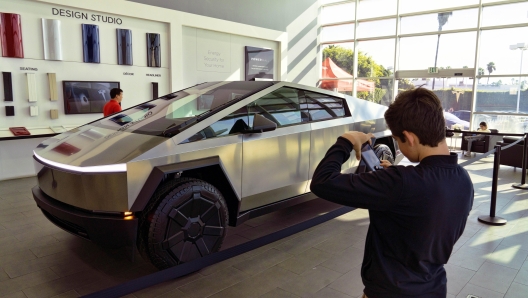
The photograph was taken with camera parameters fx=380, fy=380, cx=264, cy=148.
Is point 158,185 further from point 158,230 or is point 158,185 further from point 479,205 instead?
point 479,205

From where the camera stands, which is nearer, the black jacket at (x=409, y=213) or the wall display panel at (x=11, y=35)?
the black jacket at (x=409, y=213)

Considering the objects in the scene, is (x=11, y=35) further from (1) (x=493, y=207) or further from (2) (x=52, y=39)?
(1) (x=493, y=207)

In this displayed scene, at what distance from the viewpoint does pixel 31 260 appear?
339 centimetres

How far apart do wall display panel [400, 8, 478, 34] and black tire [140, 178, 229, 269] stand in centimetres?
1148

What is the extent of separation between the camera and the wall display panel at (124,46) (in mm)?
8031

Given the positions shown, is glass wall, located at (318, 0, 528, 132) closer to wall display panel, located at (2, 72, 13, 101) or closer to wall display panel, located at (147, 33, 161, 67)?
wall display panel, located at (147, 33, 161, 67)

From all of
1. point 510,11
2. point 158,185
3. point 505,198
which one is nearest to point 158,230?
point 158,185

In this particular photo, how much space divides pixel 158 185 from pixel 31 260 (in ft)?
5.16

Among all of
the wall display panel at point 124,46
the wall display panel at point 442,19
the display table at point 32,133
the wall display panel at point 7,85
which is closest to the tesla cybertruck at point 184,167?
the display table at point 32,133

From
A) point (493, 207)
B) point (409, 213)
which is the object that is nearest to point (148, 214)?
point (409, 213)

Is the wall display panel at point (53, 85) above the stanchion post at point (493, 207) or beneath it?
above

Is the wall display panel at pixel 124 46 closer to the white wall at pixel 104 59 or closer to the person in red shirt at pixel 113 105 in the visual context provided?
the white wall at pixel 104 59

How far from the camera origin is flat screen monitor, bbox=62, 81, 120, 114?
289 inches

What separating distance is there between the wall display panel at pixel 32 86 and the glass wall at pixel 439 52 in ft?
34.9
